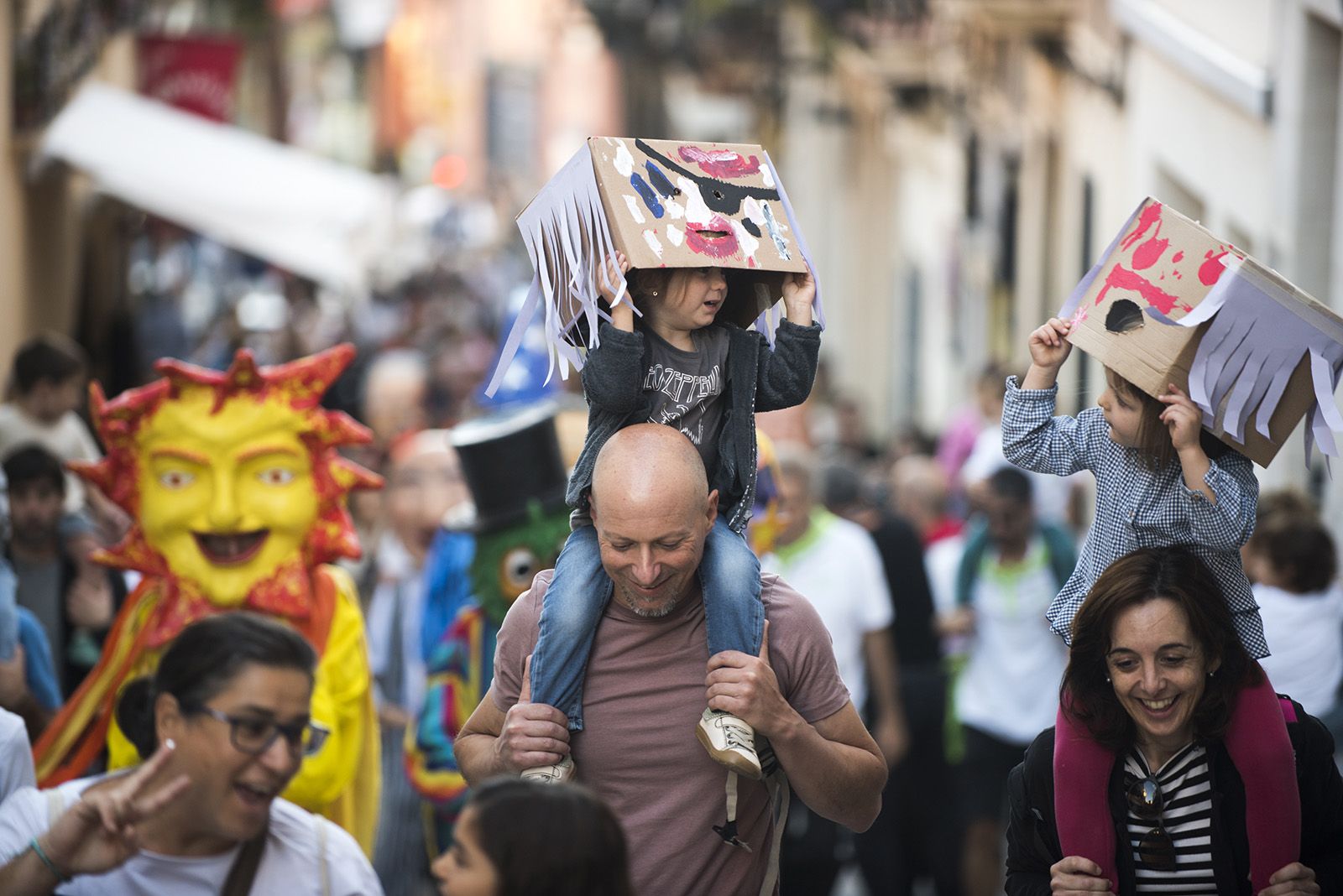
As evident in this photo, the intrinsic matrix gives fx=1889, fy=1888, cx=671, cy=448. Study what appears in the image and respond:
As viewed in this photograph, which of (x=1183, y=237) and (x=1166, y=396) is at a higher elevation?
(x=1183, y=237)

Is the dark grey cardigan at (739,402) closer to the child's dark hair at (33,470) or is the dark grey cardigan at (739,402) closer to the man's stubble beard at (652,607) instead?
the man's stubble beard at (652,607)

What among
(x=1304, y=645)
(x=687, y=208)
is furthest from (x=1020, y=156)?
(x=687, y=208)

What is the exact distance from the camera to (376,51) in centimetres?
6519

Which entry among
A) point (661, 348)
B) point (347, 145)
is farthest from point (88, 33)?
point (347, 145)

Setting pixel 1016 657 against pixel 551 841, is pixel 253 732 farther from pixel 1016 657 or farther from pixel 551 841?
pixel 1016 657

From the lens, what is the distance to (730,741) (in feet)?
12.2

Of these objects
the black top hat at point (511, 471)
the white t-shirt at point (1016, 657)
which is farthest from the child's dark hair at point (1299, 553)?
the black top hat at point (511, 471)

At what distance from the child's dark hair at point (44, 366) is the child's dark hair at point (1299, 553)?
5.16m

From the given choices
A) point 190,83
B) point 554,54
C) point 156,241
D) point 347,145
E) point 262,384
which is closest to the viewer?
point 262,384

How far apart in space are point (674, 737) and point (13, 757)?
1.55 metres

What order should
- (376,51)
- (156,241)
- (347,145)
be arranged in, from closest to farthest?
(156,241)
(347,145)
(376,51)

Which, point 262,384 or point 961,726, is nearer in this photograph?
point 262,384

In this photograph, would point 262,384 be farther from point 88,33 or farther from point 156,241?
point 156,241

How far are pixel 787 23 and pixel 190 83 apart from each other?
11346 mm
